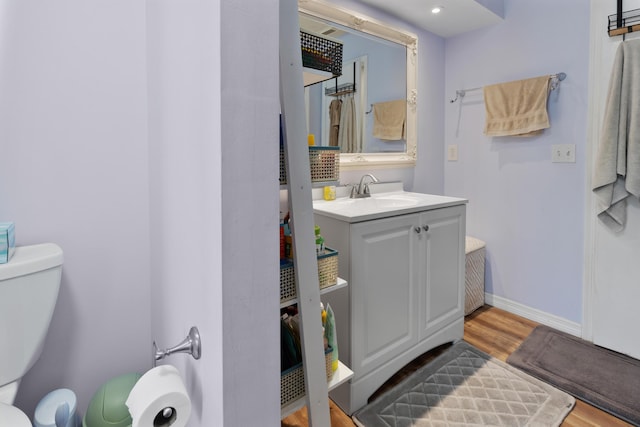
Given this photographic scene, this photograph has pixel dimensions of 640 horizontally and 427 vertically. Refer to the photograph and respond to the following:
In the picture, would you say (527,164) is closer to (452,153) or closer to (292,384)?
(452,153)

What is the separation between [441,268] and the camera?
6.04 ft

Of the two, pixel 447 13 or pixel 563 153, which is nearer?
pixel 563 153

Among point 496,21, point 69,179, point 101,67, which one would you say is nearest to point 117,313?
point 69,179

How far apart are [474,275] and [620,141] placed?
1.11 metres

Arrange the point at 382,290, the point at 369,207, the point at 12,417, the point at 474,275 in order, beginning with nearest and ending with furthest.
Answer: the point at 12,417
the point at 382,290
the point at 369,207
the point at 474,275

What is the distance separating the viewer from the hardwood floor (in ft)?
4.80

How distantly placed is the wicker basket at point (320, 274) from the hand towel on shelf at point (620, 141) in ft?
5.26

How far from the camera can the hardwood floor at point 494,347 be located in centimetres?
146

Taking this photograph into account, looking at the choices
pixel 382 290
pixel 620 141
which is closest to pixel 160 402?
pixel 382 290

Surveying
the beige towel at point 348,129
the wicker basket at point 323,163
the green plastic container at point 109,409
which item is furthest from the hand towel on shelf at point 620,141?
the green plastic container at point 109,409

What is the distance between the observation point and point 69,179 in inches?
44.4

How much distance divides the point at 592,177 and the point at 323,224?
1.60 meters

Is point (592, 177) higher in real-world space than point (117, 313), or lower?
higher

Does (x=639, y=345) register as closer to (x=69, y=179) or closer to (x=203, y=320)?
(x=203, y=320)
